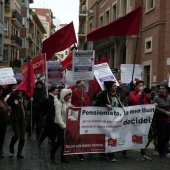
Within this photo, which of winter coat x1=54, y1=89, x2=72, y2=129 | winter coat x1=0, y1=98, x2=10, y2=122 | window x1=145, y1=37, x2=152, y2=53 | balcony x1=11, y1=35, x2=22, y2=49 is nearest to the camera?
winter coat x1=54, y1=89, x2=72, y2=129

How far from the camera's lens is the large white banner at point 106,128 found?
9398 millimetres

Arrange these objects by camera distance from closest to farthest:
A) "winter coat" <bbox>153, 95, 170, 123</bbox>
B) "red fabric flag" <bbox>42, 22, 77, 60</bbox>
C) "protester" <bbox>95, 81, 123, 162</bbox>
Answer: "protester" <bbox>95, 81, 123, 162</bbox>, "winter coat" <bbox>153, 95, 170, 123</bbox>, "red fabric flag" <bbox>42, 22, 77, 60</bbox>

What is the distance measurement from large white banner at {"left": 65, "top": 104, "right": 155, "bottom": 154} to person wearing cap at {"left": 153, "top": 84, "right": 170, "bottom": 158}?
375 millimetres

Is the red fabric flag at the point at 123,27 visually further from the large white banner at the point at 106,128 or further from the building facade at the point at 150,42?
the building facade at the point at 150,42

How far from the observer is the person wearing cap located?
10.0 meters

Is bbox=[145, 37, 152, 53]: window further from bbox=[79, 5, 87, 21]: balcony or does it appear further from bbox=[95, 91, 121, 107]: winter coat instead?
bbox=[79, 5, 87, 21]: balcony

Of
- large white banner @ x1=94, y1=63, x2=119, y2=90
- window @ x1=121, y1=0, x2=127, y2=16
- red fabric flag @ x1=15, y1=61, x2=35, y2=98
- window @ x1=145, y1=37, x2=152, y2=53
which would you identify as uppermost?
window @ x1=121, y1=0, x2=127, y2=16

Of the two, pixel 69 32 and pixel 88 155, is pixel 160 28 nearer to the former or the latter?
pixel 69 32

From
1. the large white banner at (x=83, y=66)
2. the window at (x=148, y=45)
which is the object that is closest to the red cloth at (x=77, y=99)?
the large white banner at (x=83, y=66)

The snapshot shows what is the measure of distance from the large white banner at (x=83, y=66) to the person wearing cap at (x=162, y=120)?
1676 mm

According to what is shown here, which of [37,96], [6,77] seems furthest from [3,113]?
[6,77]

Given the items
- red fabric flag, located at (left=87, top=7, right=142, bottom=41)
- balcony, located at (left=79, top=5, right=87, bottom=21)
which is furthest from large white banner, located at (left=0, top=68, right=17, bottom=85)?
→ balcony, located at (left=79, top=5, right=87, bottom=21)

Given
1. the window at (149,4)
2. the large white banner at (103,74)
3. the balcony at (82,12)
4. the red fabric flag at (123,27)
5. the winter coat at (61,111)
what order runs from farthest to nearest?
the balcony at (82,12)
the window at (149,4)
the large white banner at (103,74)
the red fabric flag at (123,27)
the winter coat at (61,111)

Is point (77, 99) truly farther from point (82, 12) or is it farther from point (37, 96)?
point (82, 12)
